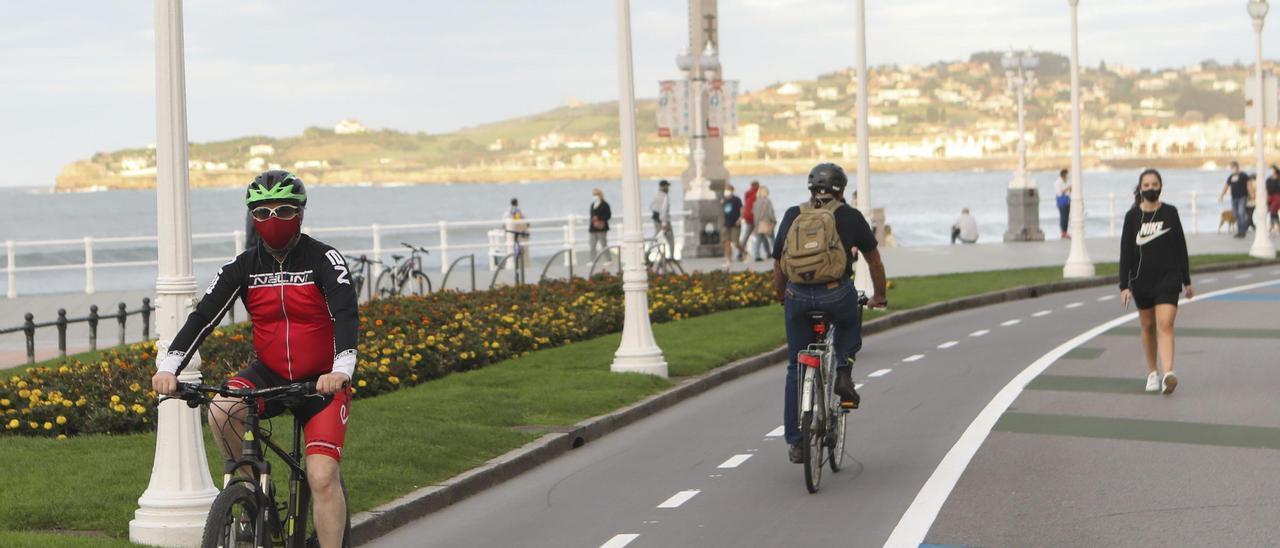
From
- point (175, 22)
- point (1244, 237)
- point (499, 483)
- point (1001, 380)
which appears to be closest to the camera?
point (175, 22)

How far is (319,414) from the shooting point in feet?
21.2

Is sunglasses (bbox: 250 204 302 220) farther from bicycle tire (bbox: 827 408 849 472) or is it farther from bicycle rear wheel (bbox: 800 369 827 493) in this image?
bicycle tire (bbox: 827 408 849 472)

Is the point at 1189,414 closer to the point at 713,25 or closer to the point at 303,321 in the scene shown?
the point at 303,321

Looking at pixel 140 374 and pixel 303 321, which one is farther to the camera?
pixel 140 374

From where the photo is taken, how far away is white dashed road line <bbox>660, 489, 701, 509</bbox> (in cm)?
972

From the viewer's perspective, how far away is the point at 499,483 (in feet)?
35.4

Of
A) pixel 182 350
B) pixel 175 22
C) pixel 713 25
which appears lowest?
pixel 182 350

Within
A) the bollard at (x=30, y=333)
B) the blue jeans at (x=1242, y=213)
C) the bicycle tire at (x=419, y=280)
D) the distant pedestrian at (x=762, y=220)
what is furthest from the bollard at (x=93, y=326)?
the blue jeans at (x=1242, y=213)

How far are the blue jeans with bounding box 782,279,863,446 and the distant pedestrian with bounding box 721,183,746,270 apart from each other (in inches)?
1036

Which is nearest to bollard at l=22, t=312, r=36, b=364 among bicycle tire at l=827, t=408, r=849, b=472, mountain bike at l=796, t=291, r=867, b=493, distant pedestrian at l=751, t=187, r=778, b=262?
bicycle tire at l=827, t=408, r=849, b=472

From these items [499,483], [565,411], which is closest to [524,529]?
[499,483]

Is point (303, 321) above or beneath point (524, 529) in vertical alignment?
above

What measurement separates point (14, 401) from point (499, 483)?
409 cm

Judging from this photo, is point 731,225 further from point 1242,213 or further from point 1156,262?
point 1156,262
